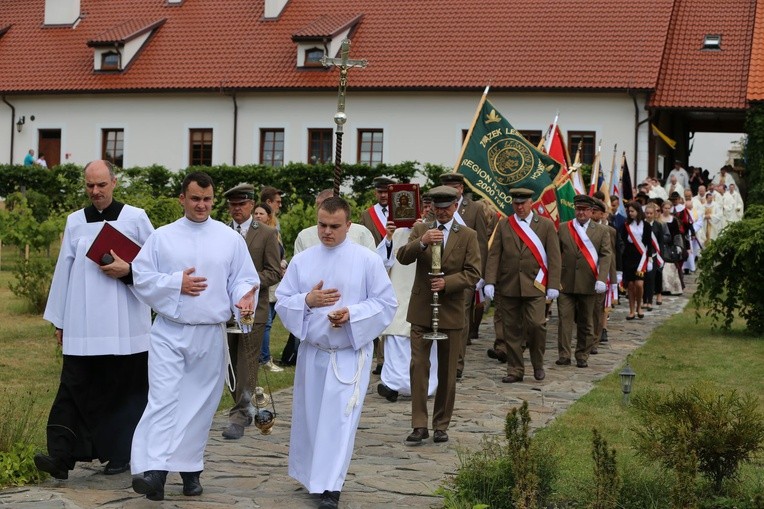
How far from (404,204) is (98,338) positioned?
13.4ft

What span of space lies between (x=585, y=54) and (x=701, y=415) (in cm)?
2926

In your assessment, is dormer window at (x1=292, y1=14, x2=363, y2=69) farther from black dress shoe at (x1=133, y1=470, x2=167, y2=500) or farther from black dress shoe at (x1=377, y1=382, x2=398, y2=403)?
black dress shoe at (x1=133, y1=470, x2=167, y2=500)

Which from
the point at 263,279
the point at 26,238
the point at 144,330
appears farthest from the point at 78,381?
the point at 26,238

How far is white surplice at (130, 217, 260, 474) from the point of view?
25.1 feet

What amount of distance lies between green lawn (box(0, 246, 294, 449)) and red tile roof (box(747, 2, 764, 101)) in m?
19.8

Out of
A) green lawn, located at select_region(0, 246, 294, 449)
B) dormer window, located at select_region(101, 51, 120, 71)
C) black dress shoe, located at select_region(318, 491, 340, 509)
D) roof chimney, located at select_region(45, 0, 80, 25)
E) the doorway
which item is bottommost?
green lawn, located at select_region(0, 246, 294, 449)

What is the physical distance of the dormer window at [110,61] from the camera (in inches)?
1570

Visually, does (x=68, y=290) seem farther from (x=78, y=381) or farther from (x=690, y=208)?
(x=690, y=208)

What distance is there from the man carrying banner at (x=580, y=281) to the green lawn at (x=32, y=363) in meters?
3.27

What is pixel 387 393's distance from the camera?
39.5 feet

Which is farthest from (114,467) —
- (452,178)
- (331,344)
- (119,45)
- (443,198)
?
(119,45)

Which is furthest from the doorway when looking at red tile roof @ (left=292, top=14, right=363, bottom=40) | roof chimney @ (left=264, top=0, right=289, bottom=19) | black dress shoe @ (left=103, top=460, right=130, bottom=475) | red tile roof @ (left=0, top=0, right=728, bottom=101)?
black dress shoe @ (left=103, top=460, right=130, bottom=475)

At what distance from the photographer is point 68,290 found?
27.5 feet

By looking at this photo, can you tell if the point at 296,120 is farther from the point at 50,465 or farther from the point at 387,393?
the point at 50,465
